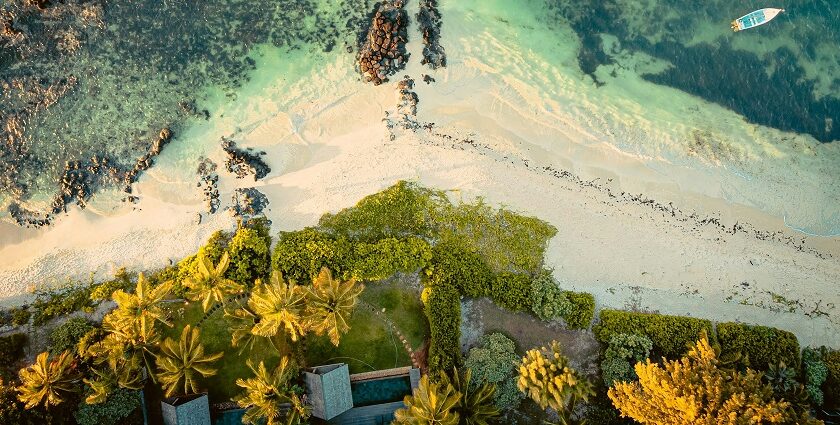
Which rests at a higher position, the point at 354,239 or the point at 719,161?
the point at 719,161

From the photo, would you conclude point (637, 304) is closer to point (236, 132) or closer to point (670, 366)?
point (670, 366)

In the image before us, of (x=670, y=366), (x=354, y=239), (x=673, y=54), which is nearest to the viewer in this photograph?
(x=670, y=366)

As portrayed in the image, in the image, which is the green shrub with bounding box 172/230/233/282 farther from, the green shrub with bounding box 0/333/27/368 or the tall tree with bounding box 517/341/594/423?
the tall tree with bounding box 517/341/594/423

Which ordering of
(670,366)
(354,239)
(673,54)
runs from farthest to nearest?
(673,54) < (354,239) < (670,366)

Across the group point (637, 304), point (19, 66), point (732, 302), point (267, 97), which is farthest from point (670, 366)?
point (19, 66)

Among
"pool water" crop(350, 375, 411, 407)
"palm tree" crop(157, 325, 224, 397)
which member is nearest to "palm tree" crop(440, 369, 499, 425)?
"pool water" crop(350, 375, 411, 407)

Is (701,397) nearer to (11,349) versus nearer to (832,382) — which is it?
(832,382)

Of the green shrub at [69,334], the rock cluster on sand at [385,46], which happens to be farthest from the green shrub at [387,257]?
the green shrub at [69,334]
